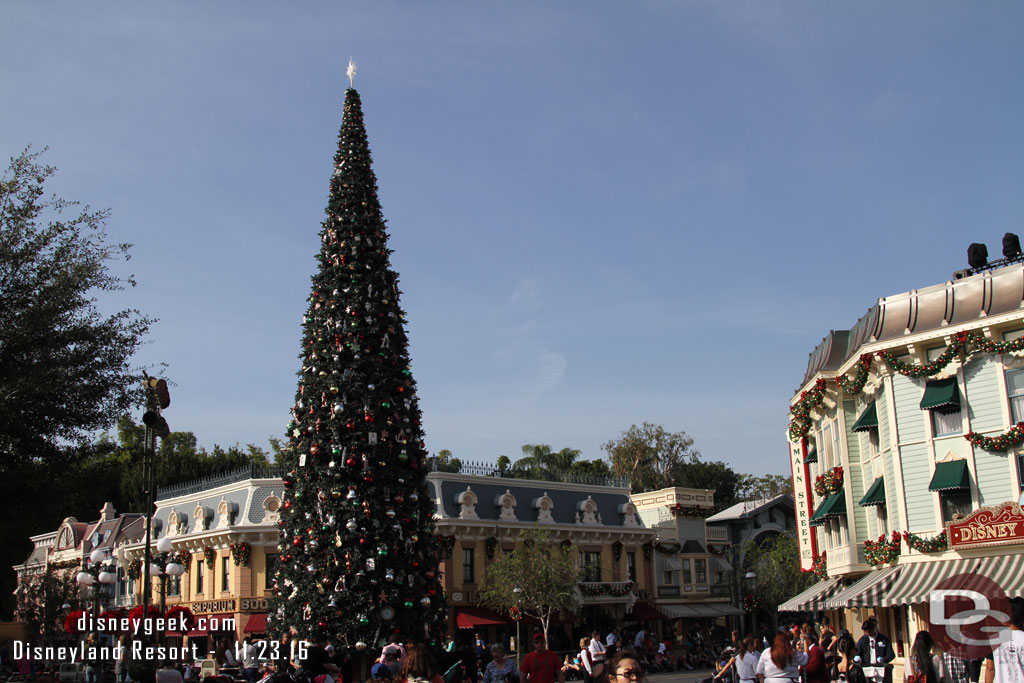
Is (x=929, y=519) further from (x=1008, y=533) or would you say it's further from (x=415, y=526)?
(x=415, y=526)

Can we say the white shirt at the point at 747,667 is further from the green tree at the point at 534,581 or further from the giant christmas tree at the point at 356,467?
the green tree at the point at 534,581

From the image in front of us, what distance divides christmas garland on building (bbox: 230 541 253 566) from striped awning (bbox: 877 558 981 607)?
24.8 m

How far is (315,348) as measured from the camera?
1986 cm

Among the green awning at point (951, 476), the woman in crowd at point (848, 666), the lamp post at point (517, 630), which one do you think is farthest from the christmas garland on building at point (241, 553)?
the woman in crowd at point (848, 666)

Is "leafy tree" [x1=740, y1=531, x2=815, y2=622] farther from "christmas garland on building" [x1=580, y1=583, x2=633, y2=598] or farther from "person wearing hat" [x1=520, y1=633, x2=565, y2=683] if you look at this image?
"person wearing hat" [x1=520, y1=633, x2=565, y2=683]

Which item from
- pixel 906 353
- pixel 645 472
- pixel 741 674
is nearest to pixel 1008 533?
pixel 906 353

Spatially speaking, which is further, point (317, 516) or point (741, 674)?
point (317, 516)

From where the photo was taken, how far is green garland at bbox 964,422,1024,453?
76.0 ft

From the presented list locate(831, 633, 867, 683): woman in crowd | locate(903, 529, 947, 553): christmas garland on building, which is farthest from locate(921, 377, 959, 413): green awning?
locate(831, 633, 867, 683): woman in crowd

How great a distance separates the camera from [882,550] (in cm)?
2614

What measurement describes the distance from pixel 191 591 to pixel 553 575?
15.9m

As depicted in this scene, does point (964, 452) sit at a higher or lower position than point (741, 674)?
higher

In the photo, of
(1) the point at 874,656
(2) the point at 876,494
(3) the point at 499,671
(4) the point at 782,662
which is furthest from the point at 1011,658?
(2) the point at 876,494

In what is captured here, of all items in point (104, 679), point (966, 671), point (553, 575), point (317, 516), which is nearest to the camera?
point (966, 671)
